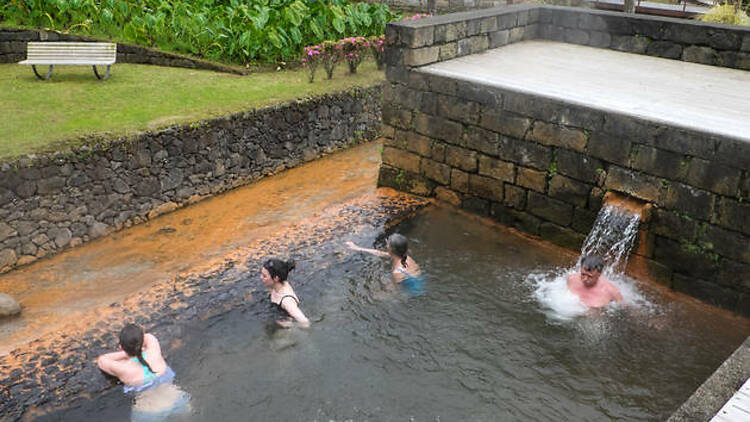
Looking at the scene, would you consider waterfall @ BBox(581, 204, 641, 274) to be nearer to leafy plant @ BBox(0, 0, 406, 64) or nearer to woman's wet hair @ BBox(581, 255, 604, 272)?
woman's wet hair @ BBox(581, 255, 604, 272)

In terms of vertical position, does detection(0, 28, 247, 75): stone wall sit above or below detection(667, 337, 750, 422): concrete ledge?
above

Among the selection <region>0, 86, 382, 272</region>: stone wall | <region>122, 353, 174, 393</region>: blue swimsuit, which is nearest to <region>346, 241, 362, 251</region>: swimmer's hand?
<region>122, 353, 174, 393</region>: blue swimsuit

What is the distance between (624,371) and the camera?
5.91 metres

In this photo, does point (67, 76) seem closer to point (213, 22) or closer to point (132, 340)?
point (213, 22)

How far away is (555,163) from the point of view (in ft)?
26.1

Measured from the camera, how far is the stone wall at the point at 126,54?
541 inches

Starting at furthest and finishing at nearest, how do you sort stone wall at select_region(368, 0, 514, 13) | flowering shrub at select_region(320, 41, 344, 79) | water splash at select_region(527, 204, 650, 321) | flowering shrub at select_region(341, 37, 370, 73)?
stone wall at select_region(368, 0, 514, 13), flowering shrub at select_region(341, 37, 370, 73), flowering shrub at select_region(320, 41, 344, 79), water splash at select_region(527, 204, 650, 321)

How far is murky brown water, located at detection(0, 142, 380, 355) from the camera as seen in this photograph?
706 cm

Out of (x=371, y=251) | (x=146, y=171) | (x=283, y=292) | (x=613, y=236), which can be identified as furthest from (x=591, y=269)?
(x=146, y=171)

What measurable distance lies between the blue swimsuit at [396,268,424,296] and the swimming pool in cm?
9

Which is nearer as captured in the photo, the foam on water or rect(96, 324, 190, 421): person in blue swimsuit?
rect(96, 324, 190, 421): person in blue swimsuit

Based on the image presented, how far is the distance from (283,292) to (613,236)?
3.94 meters

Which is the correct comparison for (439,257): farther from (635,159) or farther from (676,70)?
(676,70)

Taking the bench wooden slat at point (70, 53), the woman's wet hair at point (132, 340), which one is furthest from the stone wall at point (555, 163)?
the bench wooden slat at point (70, 53)
